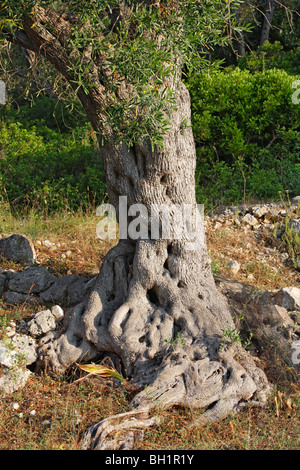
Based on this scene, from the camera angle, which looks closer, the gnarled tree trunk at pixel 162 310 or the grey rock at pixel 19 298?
the gnarled tree trunk at pixel 162 310

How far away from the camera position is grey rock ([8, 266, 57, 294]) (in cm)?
536

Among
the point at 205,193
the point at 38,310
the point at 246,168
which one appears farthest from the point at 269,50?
the point at 38,310

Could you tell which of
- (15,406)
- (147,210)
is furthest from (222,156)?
(15,406)

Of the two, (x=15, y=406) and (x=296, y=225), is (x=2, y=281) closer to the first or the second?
(x=15, y=406)

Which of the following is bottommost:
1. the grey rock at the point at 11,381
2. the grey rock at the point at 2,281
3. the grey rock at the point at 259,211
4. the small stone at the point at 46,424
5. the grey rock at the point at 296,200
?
the small stone at the point at 46,424

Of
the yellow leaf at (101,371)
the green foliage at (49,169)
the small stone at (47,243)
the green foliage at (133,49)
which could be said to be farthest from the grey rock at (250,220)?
the yellow leaf at (101,371)

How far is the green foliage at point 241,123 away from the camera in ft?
28.6

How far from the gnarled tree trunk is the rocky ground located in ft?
0.82

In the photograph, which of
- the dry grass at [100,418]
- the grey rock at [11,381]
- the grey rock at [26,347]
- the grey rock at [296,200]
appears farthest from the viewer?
the grey rock at [296,200]

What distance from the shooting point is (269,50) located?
38.5ft

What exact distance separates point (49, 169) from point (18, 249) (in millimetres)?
3212

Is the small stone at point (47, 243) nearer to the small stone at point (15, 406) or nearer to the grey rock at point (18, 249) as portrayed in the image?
the grey rock at point (18, 249)

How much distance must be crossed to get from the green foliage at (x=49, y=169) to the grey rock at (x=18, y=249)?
1.78 metres

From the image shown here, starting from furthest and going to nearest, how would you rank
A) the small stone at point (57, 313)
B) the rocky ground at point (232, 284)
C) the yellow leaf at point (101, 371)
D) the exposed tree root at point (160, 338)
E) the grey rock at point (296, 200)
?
the grey rock at point (296, 200) → the small stone at point (57, 313) → the rocky ground at point (232, 284) → the yellow leaf at point (101, 371) → the exposed tree root at point (160, 338)
